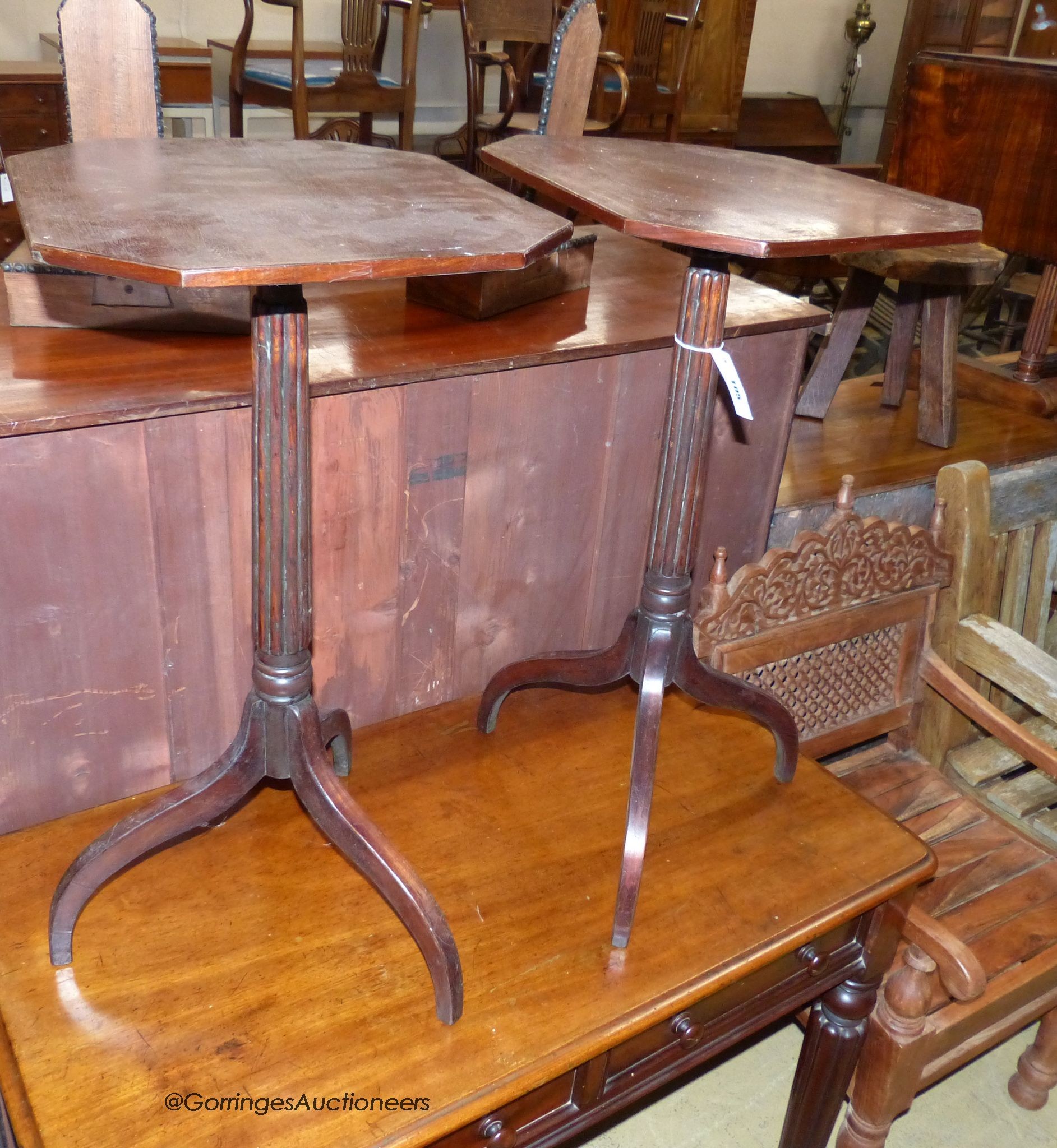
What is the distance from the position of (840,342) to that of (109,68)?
1492mm

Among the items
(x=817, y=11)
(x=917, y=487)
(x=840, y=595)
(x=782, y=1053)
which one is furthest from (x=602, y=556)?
(x=817, y=11)

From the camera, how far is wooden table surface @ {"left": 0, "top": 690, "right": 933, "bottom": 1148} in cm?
103

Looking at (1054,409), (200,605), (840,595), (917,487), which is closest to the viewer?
(200,605)

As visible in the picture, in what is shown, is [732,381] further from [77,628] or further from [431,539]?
[77,628]

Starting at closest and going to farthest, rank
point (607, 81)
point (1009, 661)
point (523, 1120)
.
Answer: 1. point (523, 1120)
2. point (1009, 661)
3. point (607, 81)

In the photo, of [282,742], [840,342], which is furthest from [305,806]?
[840,342]

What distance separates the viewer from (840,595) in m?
1.79

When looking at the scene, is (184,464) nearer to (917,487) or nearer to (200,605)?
(200,605)

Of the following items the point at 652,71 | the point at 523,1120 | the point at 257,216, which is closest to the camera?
the point at 257,216

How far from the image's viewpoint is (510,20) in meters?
4.32

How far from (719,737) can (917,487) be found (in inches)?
34.5

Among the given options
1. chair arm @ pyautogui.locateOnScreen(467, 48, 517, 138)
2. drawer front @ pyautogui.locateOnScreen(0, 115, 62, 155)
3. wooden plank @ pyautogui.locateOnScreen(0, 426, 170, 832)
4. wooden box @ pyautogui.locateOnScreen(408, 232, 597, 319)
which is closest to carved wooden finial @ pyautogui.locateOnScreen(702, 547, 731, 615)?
wooden box @ pyautogui.locateOnScreen(408, 232, 597, 319)

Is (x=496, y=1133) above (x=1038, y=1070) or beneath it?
above

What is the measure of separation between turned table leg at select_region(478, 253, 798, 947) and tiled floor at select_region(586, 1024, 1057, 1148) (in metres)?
0.73
